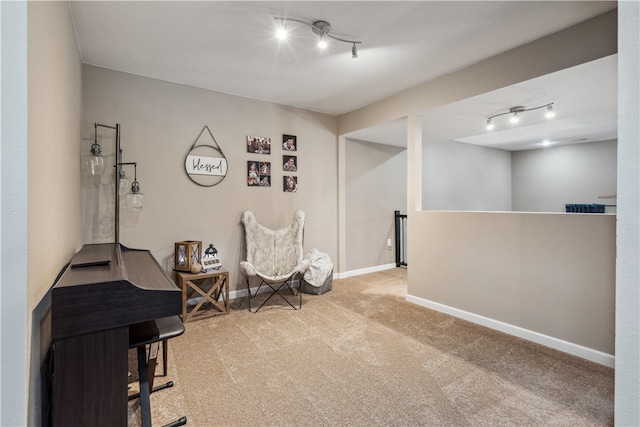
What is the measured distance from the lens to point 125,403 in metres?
1.34

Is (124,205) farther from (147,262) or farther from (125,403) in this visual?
(125,403)

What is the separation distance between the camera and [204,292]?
3254 millimetres

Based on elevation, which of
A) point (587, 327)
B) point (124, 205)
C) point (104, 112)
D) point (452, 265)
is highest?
point (104, 112)

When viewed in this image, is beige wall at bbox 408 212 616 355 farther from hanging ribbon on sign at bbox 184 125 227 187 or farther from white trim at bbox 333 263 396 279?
hanging ribbon on sign at bbox 184 125 227 187

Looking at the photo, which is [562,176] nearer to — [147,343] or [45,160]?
[147,343]

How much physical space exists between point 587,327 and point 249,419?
247 centimetres

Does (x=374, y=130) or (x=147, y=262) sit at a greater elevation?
(x=374, y=130)

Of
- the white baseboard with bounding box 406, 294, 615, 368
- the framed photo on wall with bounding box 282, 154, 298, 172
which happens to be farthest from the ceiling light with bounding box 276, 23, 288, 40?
the white baseboard with bounding box 406, 294, 615, 368

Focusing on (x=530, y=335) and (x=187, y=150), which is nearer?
(x=530, y=335)

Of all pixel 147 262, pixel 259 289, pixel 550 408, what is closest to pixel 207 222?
pixel 259 289

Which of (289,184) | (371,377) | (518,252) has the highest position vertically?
(289,184)

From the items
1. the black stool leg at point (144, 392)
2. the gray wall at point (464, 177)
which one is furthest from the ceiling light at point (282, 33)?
the gray wall at point (464, 177)

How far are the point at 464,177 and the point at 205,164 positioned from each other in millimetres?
5154

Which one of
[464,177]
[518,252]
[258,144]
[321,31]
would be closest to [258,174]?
[258,144]
